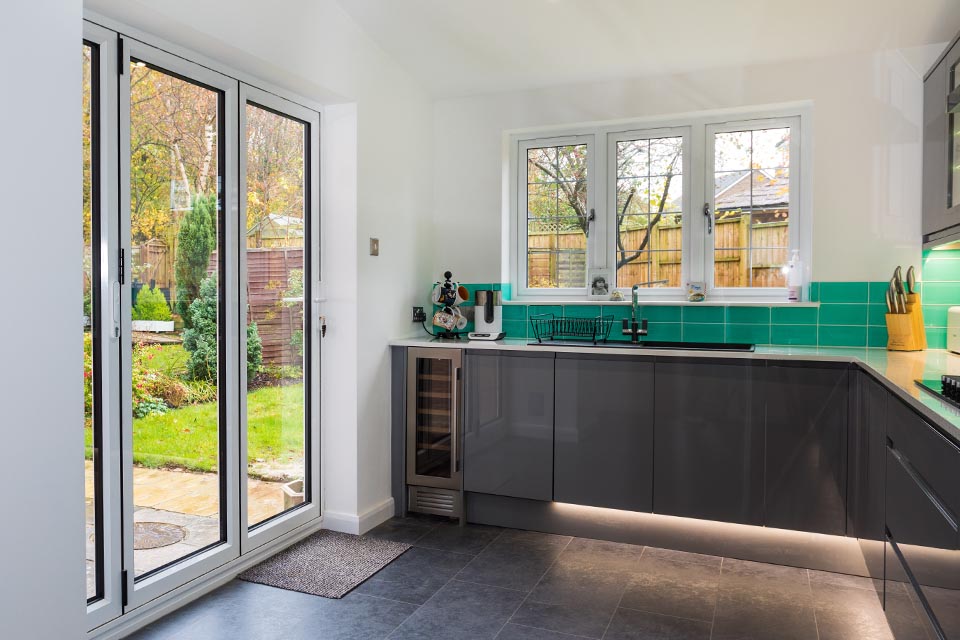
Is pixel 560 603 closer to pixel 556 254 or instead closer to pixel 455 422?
pixel 455 422

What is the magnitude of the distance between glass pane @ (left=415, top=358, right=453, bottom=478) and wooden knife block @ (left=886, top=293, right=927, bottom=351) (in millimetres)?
2229

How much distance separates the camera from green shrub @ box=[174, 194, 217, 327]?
2537 mm

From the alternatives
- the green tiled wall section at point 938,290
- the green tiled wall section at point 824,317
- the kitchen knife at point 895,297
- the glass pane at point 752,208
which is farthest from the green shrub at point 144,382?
the green tiled wall section at point 938,290

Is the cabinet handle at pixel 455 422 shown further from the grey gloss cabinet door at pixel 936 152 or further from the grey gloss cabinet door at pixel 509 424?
the grey gloss cabinet door at pixel 936 152

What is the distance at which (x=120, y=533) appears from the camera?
2.25m

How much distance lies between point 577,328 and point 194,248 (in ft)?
7.14

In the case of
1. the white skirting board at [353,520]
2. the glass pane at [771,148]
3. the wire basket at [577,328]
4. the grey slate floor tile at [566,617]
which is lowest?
the grey slate floor tile at [566,617]

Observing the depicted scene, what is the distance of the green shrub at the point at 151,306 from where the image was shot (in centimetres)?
234

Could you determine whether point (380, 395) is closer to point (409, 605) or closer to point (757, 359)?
point (409, 605)

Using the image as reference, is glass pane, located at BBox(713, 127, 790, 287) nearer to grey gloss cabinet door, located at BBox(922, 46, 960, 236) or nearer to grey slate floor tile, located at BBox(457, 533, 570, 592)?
grey gloss cabinet door, located at BBox(922, 46, 960, 236)

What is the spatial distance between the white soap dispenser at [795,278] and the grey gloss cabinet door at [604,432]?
99 cm

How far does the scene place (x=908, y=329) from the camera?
3.12m

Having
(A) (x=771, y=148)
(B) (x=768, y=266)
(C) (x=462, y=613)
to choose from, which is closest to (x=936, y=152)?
(A) (x=771, y=148)

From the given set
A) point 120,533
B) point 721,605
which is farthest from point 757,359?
point 120,533
